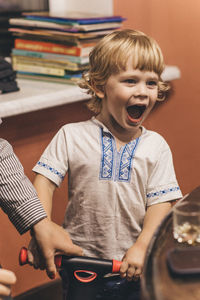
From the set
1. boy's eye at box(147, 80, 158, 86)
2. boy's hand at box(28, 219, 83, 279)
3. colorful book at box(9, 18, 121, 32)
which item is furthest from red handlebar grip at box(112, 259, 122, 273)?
colorful book at box(9, 18, 121, 32)

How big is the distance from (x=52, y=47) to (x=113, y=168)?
959mm

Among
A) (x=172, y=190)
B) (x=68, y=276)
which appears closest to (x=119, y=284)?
(x=68, y=276)

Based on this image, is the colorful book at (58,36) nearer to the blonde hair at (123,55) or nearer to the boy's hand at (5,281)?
the blonde hair at (123,55)

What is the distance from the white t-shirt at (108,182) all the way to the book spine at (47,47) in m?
0.77

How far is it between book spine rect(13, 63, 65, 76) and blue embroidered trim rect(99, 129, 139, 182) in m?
0.84

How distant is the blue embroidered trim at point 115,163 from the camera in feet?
5.11

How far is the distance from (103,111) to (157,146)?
0.20 m

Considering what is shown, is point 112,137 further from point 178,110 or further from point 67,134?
point 178,110

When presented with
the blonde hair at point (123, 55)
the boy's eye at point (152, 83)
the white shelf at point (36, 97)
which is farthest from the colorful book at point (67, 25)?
the boy's eye at point (152, 83)

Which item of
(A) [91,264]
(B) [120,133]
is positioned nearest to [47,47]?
(B) [120,133]

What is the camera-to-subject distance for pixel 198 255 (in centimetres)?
94

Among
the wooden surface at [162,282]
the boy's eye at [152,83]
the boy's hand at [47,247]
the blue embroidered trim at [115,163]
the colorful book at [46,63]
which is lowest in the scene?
the boy's hand at [47,247]

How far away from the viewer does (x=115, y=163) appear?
61.6 inches

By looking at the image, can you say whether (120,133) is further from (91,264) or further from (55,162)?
(91,264)
